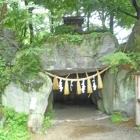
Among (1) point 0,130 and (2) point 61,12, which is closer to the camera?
(1) point 0,130

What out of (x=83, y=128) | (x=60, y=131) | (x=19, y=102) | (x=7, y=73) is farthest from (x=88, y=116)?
(x=7, y=73)

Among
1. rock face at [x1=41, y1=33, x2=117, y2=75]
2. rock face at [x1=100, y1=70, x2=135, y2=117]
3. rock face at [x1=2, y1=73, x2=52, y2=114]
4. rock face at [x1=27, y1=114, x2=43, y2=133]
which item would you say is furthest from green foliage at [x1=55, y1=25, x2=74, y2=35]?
rock face at [x1=27, y1=114, x2=43, y2=133]

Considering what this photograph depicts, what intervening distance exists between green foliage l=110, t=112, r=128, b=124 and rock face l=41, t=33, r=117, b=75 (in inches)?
89.1

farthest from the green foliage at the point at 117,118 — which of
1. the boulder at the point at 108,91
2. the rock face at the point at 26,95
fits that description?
the rock face at the point at 26,95

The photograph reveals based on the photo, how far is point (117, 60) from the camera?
24.5ft

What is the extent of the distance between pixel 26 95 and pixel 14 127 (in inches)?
52.0

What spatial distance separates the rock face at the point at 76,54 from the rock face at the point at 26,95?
822 mm

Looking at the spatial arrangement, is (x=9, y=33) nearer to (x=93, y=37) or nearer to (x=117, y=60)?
(x=93, y=37)

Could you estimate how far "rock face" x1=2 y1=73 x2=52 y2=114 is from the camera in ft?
27.3

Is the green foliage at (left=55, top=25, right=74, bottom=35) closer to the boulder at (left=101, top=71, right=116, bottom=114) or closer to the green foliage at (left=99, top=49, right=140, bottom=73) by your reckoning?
the boulder at (left=101, top=71, right=116, bottom=114)

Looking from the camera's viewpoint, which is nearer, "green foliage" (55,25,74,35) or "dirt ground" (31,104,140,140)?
"dirt ground" (31,104,140,140)

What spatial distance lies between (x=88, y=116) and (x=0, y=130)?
412cm

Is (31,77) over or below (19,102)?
over

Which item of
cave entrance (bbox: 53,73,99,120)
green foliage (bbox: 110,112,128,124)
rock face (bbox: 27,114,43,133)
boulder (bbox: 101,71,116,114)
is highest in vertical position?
boulder (bbox: 101,71,116,114)
